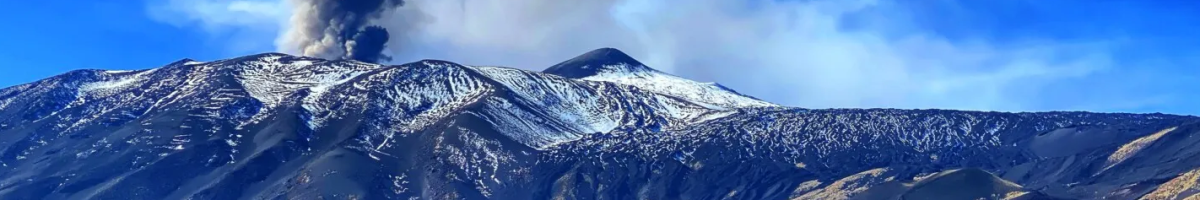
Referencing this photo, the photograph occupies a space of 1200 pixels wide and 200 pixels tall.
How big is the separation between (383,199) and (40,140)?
51.0 m

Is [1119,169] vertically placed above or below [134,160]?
below

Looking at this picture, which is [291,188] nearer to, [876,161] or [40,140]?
[40,140]

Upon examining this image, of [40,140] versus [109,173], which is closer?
[109,173]

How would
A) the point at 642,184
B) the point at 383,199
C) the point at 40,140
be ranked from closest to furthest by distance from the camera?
the point at 383,199 < the point at 642,184 < the point at 40,140

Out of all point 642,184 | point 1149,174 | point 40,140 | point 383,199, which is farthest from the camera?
point 40,140

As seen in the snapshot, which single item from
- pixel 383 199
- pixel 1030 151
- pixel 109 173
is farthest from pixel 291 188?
pixel 1030 151

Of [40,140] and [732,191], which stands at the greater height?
[40,140]

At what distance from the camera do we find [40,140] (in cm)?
19538

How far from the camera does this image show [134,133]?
7731 inches

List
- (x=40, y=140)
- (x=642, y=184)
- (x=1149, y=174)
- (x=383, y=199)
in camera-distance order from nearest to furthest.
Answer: (x=1149, y=174) → (x=383, y=199) → (x=642, y=184) → (x=40, y=140)

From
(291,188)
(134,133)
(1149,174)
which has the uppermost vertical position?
(134,133)

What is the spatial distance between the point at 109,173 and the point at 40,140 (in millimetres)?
18869

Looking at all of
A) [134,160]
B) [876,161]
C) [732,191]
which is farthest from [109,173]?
[876,161]

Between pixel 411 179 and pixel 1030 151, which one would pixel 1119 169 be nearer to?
pixel 1030 151
